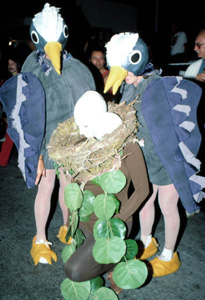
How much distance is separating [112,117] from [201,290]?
1446 mm

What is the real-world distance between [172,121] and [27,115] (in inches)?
39.0

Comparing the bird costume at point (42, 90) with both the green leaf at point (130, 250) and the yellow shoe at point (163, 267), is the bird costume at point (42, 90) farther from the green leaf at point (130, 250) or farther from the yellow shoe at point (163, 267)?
the yellow shoe at point (163, 267)

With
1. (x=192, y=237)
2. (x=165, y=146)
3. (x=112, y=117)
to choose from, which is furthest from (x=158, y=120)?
(x=192, y=237)

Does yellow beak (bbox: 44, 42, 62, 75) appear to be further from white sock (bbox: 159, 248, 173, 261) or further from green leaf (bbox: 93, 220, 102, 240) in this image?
white sock (bbox: 159, 248, 173, 261)

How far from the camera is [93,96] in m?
1.45

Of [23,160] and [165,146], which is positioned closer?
[165,146]

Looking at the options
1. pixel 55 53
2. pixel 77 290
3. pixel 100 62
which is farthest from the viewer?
pixel 100 62

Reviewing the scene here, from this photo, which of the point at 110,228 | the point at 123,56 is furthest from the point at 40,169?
the point at 123,56

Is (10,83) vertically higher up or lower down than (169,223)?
higher up

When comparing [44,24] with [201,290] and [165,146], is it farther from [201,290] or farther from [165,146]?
[201,290]

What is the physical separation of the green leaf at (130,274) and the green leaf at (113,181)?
41 cm

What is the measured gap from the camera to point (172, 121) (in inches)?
68.8

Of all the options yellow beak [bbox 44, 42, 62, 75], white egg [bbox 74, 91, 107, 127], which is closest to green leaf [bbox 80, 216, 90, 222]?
white egg [bbox 74, 91, 107, 127]

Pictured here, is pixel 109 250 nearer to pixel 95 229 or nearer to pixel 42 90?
pixel 95 229
